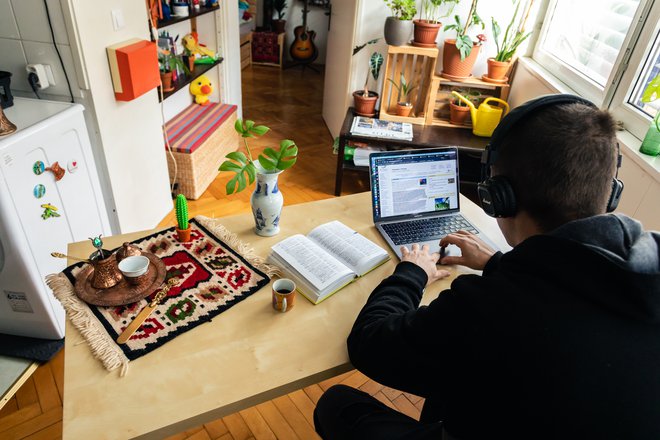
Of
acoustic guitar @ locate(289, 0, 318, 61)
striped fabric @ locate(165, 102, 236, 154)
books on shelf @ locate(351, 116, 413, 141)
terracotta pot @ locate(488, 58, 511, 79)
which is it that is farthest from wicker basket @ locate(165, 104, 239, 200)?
acoustic guitar @ locate(289, 0, 318, 61)

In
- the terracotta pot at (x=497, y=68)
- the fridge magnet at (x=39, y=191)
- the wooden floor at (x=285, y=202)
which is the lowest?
the wooden floor at (x=285, y=202)

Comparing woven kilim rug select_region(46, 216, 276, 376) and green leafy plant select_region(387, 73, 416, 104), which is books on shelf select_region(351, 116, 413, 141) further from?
woven kilim rug select_region(46, 216, 276, 376)

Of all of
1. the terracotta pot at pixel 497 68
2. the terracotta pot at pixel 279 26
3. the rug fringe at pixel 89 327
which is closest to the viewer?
the rug fringe at pixel 89 327

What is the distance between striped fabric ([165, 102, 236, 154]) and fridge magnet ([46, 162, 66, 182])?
39.4 inches

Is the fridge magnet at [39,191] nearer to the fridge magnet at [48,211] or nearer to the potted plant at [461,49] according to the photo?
the fridge magnet at [48,211]

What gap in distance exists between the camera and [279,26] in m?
5.78

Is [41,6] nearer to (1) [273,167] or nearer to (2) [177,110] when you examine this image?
(1) [273,167]

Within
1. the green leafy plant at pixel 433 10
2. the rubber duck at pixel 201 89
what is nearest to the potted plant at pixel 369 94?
the green leafy plant at pixel 433 10

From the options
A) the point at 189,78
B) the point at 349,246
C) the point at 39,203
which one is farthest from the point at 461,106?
the point at 39,203

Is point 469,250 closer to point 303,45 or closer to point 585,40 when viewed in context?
point 585,40

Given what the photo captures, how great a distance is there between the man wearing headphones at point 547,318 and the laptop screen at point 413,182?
0.51 meters

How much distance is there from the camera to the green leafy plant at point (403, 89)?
2977 mm

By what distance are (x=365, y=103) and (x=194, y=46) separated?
1.27 m

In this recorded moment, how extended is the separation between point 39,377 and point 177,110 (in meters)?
2.03
